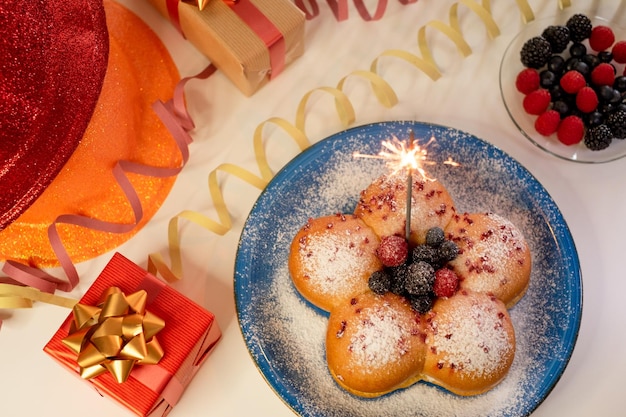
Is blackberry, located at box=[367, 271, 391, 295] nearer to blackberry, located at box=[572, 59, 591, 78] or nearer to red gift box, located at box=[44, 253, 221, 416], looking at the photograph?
red gift box, located at box=[44, 253, 221, 416]

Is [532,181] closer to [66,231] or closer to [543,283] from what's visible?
[543,283]

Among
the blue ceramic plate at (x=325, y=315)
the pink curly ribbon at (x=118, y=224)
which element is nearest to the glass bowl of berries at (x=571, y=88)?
the blue ceramic plate at (x=325, y=315)

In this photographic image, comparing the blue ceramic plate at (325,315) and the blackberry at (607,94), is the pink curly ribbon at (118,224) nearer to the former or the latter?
the blue ceramic plate at (325,315)

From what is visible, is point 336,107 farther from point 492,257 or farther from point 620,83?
point 620,83

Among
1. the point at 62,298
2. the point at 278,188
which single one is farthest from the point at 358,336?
the point at 62,298

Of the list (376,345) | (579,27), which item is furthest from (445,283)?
(579,27)
